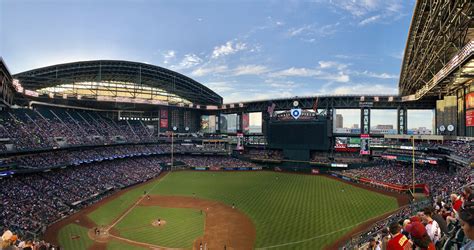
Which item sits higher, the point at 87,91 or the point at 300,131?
the point at 87,91

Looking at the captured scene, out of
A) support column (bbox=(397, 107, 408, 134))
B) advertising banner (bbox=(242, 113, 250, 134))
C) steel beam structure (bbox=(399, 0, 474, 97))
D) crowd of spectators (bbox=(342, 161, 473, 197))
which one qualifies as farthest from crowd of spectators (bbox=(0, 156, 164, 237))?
support column (bbox=(397, 107, 408, 134))

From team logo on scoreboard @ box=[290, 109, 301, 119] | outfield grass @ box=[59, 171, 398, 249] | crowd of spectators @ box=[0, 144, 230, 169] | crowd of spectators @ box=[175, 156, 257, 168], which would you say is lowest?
outfield grass @ box=[59, 171, 398, 249]

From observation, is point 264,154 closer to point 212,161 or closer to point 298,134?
point 298,134

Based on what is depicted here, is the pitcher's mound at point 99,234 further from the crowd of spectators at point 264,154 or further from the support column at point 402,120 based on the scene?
the support column at point 402,120

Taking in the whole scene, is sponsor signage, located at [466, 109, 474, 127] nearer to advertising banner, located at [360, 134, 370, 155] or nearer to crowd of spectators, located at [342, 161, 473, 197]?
crowd of spectators, located at [342, 161, 473, 197]

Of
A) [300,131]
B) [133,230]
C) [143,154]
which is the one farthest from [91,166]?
[300,131]

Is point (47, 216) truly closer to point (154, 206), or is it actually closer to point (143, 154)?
point (154, 206)
